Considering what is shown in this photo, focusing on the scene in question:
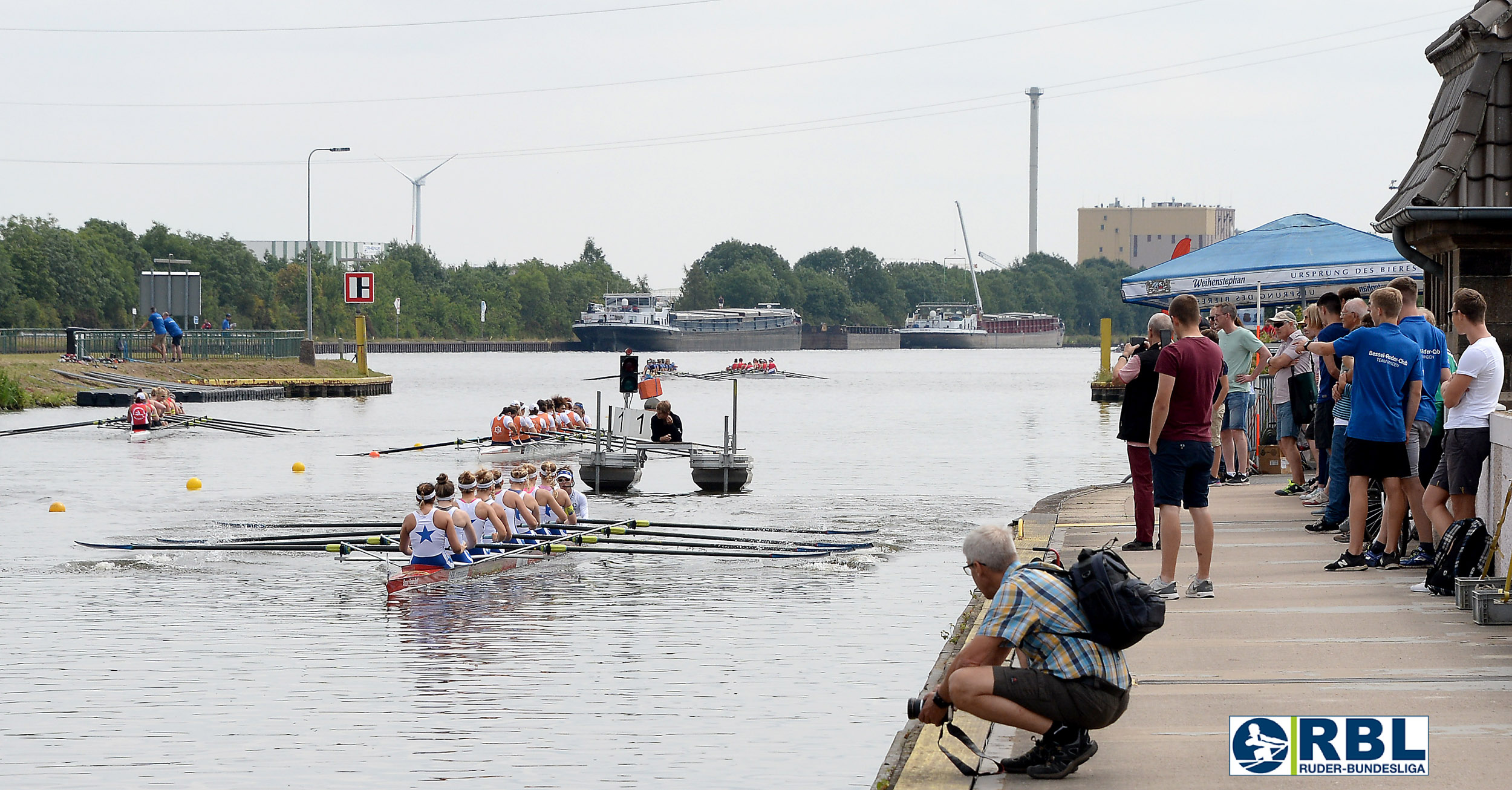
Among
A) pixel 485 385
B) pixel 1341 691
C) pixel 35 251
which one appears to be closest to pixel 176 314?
pixel 485 385

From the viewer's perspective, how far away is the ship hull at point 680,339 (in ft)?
463

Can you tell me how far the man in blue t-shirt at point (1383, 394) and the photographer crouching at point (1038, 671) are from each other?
4.90 metres

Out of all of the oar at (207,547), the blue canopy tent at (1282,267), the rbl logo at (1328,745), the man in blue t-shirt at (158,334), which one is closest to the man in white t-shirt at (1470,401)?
the rbl logo at (1328,745)

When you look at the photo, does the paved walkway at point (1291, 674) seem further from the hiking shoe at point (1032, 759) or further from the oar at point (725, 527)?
the oar at point (725, 527)

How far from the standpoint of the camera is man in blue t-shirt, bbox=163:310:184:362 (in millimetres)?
60312

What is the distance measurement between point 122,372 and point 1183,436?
2051 inches

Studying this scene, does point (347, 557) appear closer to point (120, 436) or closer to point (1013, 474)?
point (1013, 474)

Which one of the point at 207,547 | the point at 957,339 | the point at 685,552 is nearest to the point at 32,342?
the point at 207,547

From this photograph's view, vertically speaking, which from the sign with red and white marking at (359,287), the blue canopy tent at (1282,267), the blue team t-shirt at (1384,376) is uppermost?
the sign with red and white marking at (359,287)

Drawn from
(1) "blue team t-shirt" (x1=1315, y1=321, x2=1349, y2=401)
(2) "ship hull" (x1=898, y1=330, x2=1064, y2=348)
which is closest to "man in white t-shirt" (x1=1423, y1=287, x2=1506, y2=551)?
(1) "blue team t-shirt" (x1=1315, y1=321, x2=1349, y2=401)

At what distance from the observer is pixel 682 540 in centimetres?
1864

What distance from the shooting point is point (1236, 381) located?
665 inches

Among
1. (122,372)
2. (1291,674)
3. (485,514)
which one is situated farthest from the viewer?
(122,372)

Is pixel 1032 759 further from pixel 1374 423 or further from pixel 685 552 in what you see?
pixel 685 552
